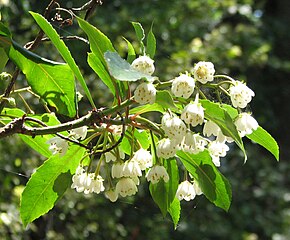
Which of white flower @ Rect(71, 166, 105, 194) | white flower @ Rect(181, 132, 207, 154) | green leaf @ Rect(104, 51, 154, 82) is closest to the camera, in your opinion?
green leaf @ Rect(104, 51, 154, 82)

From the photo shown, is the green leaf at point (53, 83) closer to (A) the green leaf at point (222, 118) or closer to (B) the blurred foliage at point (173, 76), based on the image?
(A) the green leaf at point (222, 118)

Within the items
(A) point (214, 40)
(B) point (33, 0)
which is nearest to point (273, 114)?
(A) point (214, 40)

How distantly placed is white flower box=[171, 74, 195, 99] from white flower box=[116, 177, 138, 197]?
0.18 m

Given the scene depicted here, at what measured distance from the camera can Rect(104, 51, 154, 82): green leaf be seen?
2.35 feet

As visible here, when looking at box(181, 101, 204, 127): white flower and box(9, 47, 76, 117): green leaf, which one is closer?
box(181, 101, 204, 127): white flower

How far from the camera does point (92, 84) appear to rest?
3.11m

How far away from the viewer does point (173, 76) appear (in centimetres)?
287

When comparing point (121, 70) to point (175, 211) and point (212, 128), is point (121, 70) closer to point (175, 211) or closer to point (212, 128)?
point (212, 128)

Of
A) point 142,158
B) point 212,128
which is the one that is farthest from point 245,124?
point 142,158

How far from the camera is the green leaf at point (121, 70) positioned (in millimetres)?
715

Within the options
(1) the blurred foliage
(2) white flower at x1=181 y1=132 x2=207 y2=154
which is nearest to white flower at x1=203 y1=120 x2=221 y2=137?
(2) white flower at x1=181 y1=132 x2=207 y2=154

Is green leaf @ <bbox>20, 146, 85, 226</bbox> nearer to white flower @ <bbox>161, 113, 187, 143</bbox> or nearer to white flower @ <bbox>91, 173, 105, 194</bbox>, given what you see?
white flower @ <bbox>91, 173, 105, 194</bbox>

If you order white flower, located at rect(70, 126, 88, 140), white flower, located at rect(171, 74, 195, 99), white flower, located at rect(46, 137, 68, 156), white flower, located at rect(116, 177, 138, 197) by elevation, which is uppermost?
white flower, located at rect(171, 74, 195, 99)

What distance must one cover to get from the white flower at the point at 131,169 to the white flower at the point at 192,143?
3.1 inches
